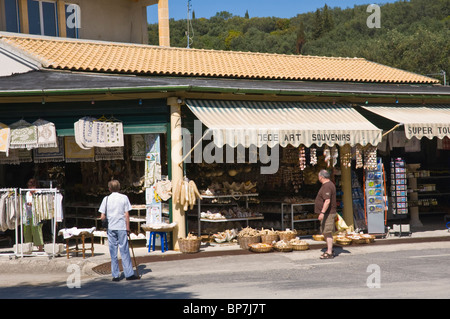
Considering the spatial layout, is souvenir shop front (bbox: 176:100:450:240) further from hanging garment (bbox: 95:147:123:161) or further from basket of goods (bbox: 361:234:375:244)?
hanging garment (bbox: 95:147:123:161)

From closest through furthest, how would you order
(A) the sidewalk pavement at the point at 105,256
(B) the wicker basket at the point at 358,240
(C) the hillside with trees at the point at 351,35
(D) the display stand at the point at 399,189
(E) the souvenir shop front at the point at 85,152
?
(A) the sidewalk pavement at the point at 105,256 < (E) the souvenir shop front at the point at 85,152 < (B) the wicker basket at the point at 358,240 < (D) the display stand at the point at 399,189 < (C) the hillside with trees at the point at 351,35

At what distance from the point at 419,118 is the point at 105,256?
927 cm

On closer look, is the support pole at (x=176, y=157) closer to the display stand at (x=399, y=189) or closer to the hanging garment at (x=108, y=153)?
the hanging garment at (x=108, y=153)

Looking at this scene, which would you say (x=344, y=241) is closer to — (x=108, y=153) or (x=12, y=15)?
(x=108, y=153)

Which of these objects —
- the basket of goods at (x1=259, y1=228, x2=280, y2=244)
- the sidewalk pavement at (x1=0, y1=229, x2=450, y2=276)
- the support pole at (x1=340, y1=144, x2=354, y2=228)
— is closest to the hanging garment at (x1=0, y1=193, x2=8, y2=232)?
the sidewalk pavement at (x1=0, y1=229, x2=450, y2=276)

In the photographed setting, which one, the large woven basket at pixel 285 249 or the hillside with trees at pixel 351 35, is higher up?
the hillside with trees at pixel 351 35

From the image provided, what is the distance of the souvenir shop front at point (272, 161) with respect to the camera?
1459cm

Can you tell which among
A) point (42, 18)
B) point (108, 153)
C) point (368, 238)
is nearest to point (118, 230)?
point (108, 153)

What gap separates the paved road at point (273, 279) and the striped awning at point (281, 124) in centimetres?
281

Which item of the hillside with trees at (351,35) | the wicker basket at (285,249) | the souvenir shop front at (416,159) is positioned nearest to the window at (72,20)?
the souvenir shop front at (416,159)

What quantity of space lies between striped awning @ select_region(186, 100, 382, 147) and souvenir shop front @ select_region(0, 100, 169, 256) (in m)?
1.43

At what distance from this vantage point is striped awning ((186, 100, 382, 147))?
1409cm

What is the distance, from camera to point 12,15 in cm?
2184

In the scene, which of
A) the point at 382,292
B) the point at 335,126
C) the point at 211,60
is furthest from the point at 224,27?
the point at 382,292
